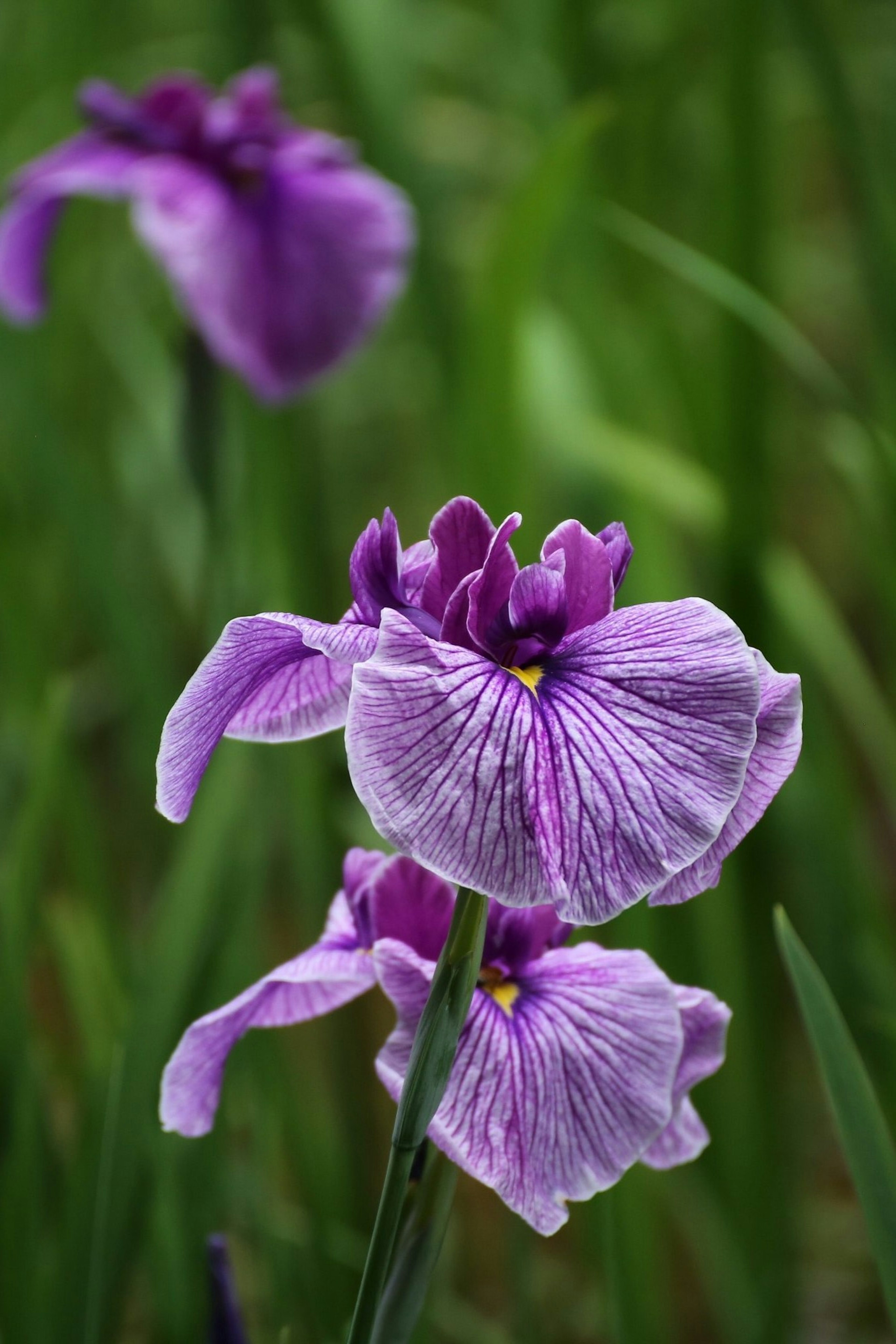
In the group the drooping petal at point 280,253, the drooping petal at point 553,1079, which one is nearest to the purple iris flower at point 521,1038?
the drooping petal at point 553,1079

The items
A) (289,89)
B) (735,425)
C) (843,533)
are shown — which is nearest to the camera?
(735,425)

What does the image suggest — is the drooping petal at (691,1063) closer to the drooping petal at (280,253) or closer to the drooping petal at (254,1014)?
the drooping petal at (254,1014)

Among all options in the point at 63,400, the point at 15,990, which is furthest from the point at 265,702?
the point at 63,400

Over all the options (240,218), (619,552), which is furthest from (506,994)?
(240,218)

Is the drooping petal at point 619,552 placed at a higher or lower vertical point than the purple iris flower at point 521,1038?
higher

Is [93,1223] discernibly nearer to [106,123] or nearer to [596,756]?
[596,756]

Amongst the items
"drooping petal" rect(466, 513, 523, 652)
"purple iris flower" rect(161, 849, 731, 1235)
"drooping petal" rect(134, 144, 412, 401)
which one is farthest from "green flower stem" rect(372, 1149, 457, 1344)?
"drooping petal" rect(134, 144, 412, 401)

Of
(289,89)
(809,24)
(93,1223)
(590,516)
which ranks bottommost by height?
(93,1223)
